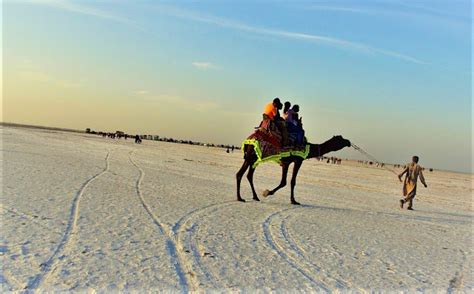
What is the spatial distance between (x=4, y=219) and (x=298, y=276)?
17.7 ft

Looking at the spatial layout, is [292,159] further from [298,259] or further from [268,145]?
[298,259]

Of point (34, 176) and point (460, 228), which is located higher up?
point (34, 176)

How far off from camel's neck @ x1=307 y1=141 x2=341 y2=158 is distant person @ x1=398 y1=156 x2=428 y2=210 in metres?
4.09

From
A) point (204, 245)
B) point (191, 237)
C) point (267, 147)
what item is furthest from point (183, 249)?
point (267, 147)

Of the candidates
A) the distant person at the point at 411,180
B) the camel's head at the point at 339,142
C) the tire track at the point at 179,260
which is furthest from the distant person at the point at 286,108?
the tire track at the point at 179,260

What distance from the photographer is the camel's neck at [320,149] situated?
46.9ft

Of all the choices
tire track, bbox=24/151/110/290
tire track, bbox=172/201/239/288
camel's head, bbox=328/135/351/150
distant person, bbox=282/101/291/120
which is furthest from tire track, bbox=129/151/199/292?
camel's head, bbox=328/135/351/150

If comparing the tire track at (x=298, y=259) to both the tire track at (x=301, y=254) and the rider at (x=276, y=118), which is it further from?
the rider at (x=276, y=118)

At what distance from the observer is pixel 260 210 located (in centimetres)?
1177

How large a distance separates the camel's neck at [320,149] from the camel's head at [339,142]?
0.25 feet

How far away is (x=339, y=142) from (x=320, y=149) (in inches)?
28.8

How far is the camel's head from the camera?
47.6ft

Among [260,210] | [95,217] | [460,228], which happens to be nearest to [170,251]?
[95,217]

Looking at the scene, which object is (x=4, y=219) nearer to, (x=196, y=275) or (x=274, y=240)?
(x=196, y=275)
